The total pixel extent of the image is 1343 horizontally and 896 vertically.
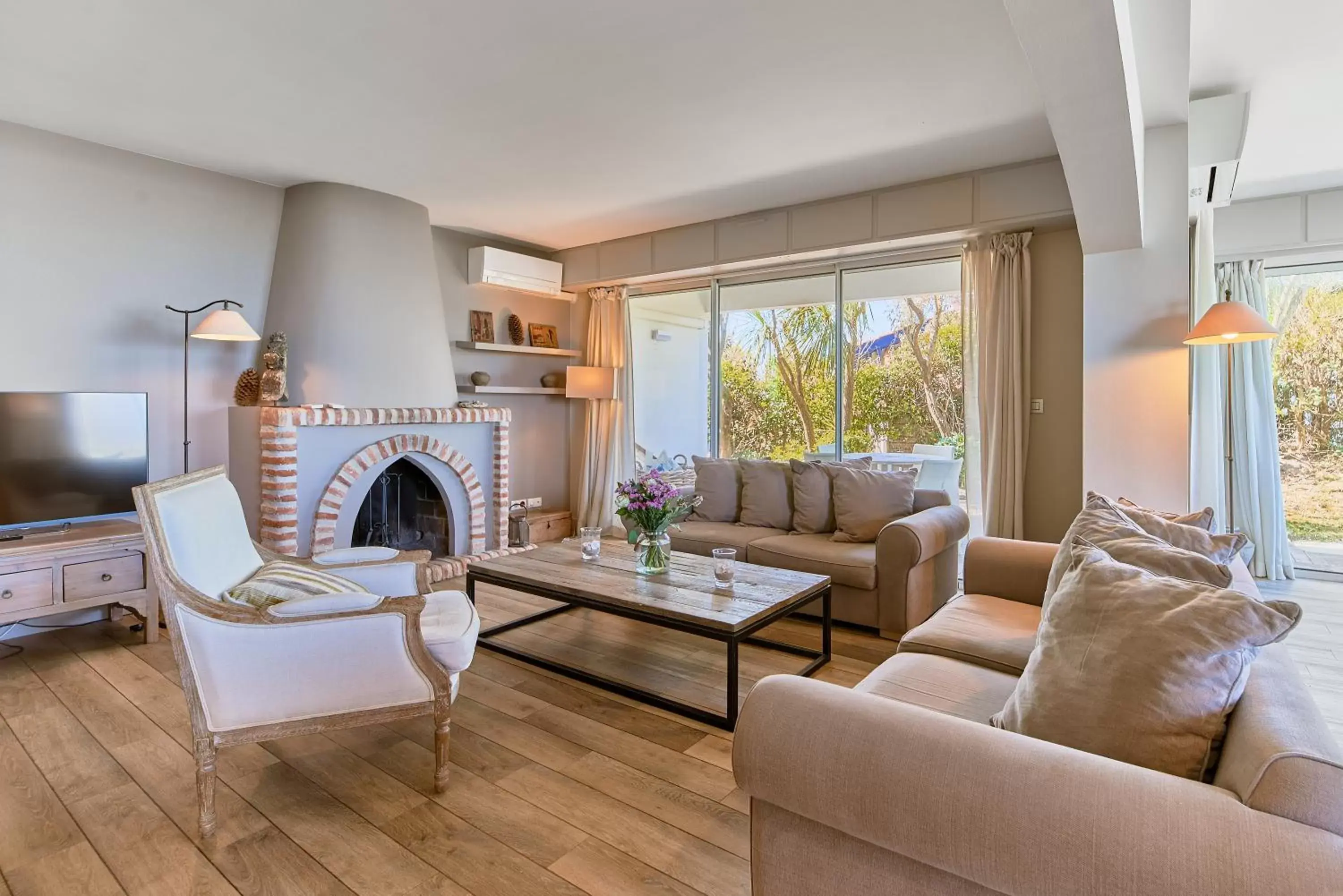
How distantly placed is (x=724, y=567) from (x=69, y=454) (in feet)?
10.7

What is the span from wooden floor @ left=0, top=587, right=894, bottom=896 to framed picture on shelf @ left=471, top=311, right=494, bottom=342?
333 cm

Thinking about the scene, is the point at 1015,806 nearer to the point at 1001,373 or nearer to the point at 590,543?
the point at 590,543

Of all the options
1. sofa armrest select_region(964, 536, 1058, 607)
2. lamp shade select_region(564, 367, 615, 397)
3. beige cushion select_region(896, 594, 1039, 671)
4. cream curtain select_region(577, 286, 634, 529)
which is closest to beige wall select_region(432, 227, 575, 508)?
cream curtain select_region(577, 286, 634, 529)

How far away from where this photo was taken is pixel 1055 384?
4297 mm

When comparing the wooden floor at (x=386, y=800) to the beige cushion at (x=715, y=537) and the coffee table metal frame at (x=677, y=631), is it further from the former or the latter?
the beige cushion at (x=715, y=537)

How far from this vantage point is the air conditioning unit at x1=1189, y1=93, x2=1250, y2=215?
326 centimetres

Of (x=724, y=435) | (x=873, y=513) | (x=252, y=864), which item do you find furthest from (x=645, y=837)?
(x=724, y=435)

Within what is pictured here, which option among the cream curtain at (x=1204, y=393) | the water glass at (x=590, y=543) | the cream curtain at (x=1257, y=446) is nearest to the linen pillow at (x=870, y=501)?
the water glass at (x=590, y=543)

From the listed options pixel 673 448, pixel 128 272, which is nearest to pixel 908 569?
pixel 673 448

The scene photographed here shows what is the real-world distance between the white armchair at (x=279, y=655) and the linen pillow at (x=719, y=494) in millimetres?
2428

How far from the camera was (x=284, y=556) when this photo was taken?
2.69 meters

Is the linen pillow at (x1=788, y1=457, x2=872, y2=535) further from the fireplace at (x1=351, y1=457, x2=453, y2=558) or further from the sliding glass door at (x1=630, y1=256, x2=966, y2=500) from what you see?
the fireplace at (x1=351, y1=457, x2=453, y2=558)

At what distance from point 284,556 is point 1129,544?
9.30 feet

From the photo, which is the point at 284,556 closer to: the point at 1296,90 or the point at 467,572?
the point at 467,572
